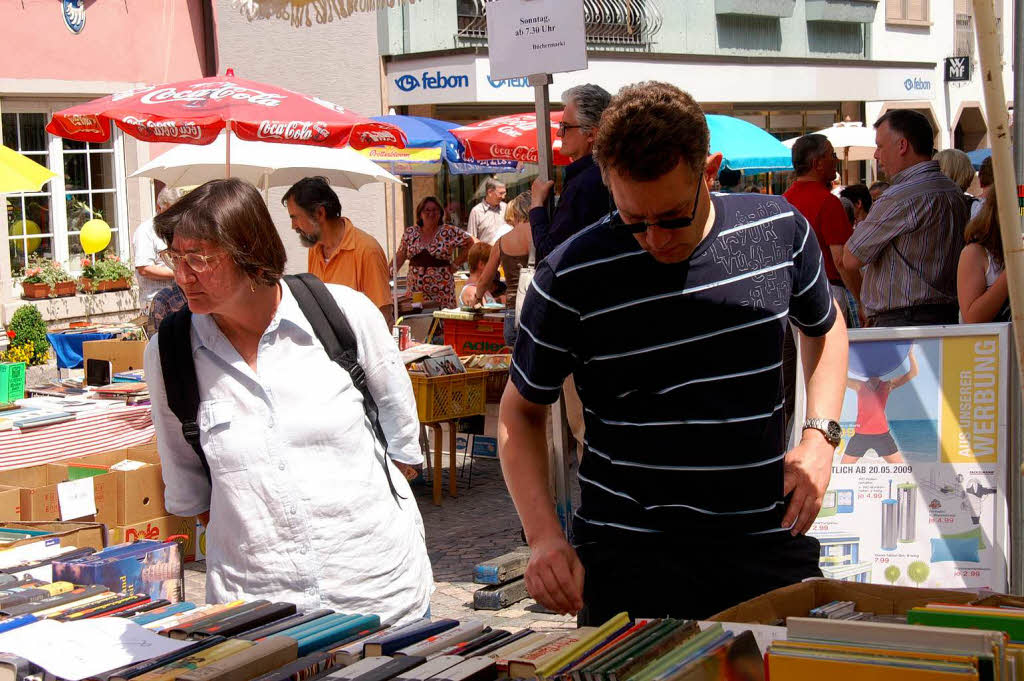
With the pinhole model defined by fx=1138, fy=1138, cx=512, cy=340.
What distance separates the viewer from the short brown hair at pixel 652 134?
2.10m

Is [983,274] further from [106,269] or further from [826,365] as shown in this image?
[106,269]

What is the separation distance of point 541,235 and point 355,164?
4315 millimetres

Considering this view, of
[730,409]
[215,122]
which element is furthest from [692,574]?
[215,122]

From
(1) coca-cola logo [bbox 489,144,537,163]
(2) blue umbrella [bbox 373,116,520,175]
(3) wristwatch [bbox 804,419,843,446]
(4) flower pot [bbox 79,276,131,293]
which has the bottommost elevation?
(3) wristwatch [bbox 804,419,843,446]

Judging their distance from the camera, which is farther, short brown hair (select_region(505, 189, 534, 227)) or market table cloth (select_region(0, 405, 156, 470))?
short brown hair (select_region(505, 189, 534, 227))

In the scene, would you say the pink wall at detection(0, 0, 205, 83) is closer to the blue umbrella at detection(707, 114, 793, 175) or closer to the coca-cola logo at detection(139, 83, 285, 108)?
the coca-cola logo at detection(139, 83, 285, 108)

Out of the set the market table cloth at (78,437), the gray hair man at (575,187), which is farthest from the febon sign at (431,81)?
the gray hair man at (575,187)

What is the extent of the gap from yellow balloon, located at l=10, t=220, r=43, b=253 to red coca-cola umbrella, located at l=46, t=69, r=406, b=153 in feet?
25.6

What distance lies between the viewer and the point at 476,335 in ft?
31.4

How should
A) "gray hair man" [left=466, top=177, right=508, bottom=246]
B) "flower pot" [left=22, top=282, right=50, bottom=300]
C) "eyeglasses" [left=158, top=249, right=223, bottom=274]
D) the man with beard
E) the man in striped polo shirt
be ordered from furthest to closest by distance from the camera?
"gray hair man" [left=466, top=177, right=508, bottom=246] < "flower pot" [left=22, top=282, right=50, bottom=300] < the man with beard < "eyeglasses" [left=158, top=249, right=223, bottom=274] < the man in striped polo shirt

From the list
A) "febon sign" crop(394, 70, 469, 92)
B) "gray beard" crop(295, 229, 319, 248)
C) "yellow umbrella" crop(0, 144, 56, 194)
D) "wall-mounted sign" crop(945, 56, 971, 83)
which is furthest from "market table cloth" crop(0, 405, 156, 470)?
"wall-mounted sign" crop(945, 56, 971, 83)

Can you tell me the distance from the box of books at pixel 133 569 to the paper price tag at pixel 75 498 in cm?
170

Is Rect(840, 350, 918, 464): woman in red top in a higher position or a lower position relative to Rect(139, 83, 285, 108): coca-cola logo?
lower

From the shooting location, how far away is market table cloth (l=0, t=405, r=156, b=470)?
597 cm
